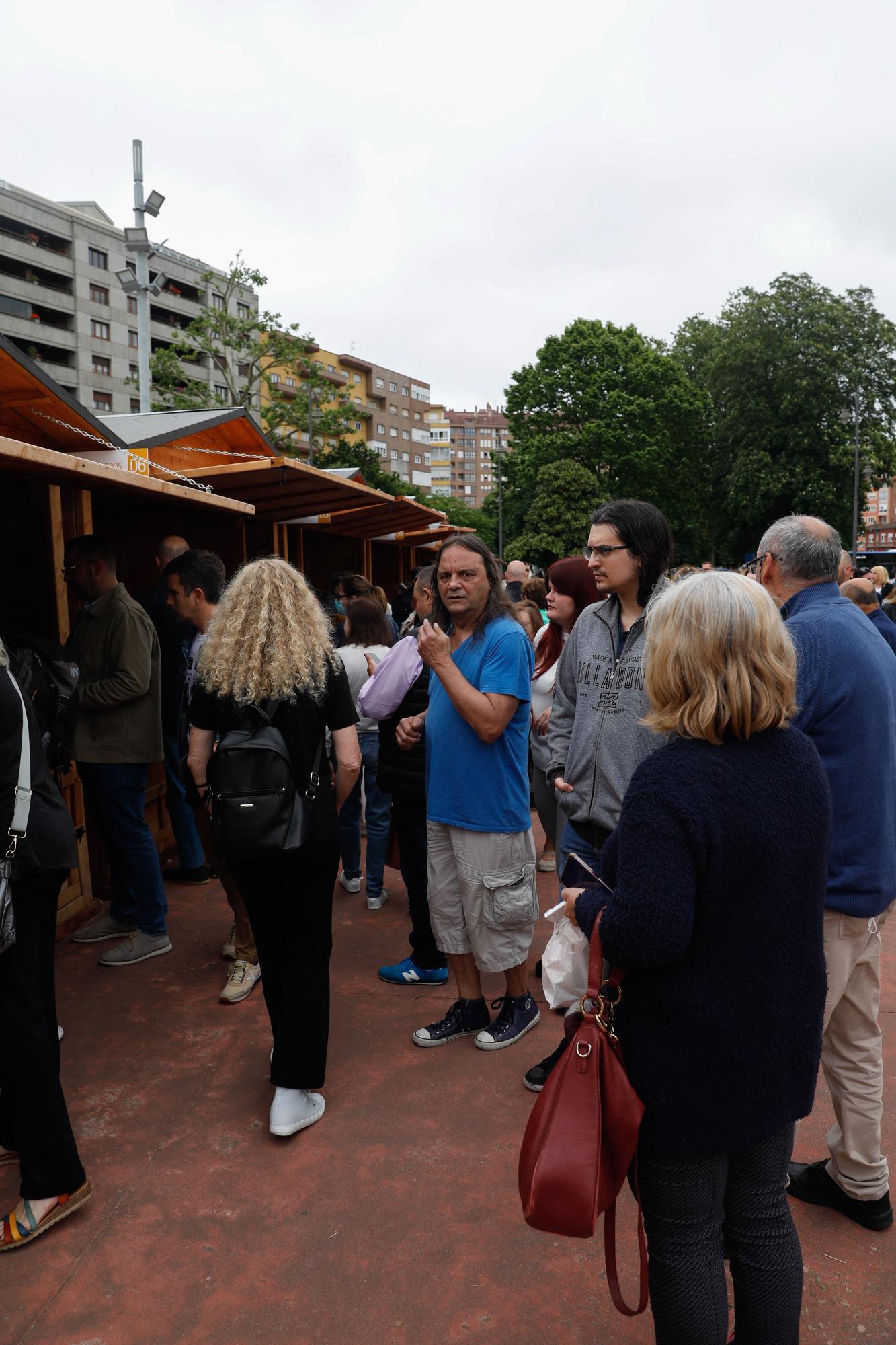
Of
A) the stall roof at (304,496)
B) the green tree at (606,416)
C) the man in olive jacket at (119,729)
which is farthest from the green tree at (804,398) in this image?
the man in olive jacket at (119,729)

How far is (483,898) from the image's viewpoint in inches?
135

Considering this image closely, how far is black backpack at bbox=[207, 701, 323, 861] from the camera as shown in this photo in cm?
279

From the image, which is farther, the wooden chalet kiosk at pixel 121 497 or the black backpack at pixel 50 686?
the wooden chalet kiosk at pixel 121 497

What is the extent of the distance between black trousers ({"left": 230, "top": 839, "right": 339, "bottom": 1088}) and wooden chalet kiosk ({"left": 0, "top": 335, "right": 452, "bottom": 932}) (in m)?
1.77

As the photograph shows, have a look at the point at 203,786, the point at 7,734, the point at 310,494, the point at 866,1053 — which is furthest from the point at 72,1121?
the point at 310,494

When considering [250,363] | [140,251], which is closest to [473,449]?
[250,363]

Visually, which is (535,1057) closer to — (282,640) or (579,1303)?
(579,1303)

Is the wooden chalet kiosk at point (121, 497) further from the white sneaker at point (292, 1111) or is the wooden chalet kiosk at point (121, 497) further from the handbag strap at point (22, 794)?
the white sneaker at point (292, 1111)

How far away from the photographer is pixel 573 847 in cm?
305

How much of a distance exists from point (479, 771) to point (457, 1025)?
3.71 feet

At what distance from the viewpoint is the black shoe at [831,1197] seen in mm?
2555

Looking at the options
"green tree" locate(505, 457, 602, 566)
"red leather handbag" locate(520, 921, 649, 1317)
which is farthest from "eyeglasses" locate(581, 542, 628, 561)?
"green tree" locate(505, 457, 602, 566)

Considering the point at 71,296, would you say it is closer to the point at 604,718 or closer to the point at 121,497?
the point at 121,497

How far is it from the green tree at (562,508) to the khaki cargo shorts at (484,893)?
110ft
